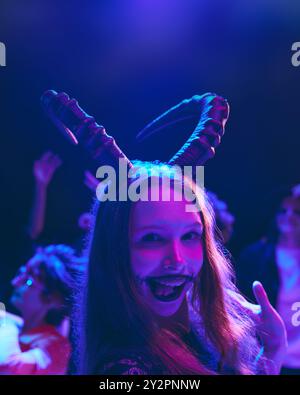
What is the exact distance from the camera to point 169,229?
5.10 ft

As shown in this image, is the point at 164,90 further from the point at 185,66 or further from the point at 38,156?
the point at 38,156

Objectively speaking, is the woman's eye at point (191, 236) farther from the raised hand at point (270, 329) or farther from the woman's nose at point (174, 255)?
the raised hand at point (270, 329)

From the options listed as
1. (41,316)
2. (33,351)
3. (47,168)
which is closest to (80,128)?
(47,168)

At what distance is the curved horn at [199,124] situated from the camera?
1604 mm

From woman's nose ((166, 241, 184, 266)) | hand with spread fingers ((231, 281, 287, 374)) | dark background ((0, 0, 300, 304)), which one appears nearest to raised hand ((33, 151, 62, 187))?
dark background ((0, 0, 300, 304))

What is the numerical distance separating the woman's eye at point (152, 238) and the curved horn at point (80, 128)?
0.24 metres

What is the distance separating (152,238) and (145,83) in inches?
23.8

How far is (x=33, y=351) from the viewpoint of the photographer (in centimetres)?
170

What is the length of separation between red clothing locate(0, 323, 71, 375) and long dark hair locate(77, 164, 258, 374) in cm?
12

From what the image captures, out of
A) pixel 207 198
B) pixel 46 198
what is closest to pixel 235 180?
pixel 207 198

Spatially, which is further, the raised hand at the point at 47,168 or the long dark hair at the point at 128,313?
the raised hand at the point at 47,168

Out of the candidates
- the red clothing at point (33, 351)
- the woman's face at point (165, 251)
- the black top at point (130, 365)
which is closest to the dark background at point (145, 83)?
the red clothing at point (33, 351)

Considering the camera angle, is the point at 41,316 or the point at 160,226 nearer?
the point at 160,226

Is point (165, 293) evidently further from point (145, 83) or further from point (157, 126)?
point (145, 83)
